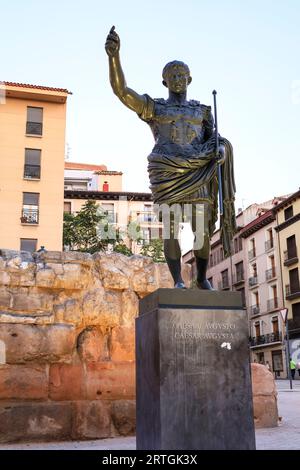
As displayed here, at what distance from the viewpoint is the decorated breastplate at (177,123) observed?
16.2ft

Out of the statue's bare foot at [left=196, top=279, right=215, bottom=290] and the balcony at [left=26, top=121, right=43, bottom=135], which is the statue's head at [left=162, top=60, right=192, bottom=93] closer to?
the statue's bare foot at [left=196, top=279, right=215, bottom=290]

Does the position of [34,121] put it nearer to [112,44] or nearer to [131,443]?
[131,443]

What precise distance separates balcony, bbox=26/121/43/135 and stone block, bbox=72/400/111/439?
27.1m

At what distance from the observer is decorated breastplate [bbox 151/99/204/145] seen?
4926 millimetres

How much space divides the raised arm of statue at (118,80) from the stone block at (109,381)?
417 cm

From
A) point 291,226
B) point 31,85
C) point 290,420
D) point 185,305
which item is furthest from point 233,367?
point 291,226

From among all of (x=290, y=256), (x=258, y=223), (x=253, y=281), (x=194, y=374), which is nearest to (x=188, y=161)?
(x=194, y=374)

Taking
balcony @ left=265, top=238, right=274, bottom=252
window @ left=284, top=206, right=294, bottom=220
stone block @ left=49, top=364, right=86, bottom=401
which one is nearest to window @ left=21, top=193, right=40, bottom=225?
window @ left=284, top=206, right=294, bottom=220

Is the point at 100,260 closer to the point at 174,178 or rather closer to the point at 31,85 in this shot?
the point at 174,178

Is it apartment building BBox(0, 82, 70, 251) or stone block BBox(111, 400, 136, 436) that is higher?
apartment building BBox(0, 82, 70, 251)

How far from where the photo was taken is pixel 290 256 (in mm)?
43125

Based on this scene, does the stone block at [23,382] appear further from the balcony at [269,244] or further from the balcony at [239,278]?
the balcony at [239,278]

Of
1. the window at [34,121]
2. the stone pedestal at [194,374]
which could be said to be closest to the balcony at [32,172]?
the window at [34,121]
